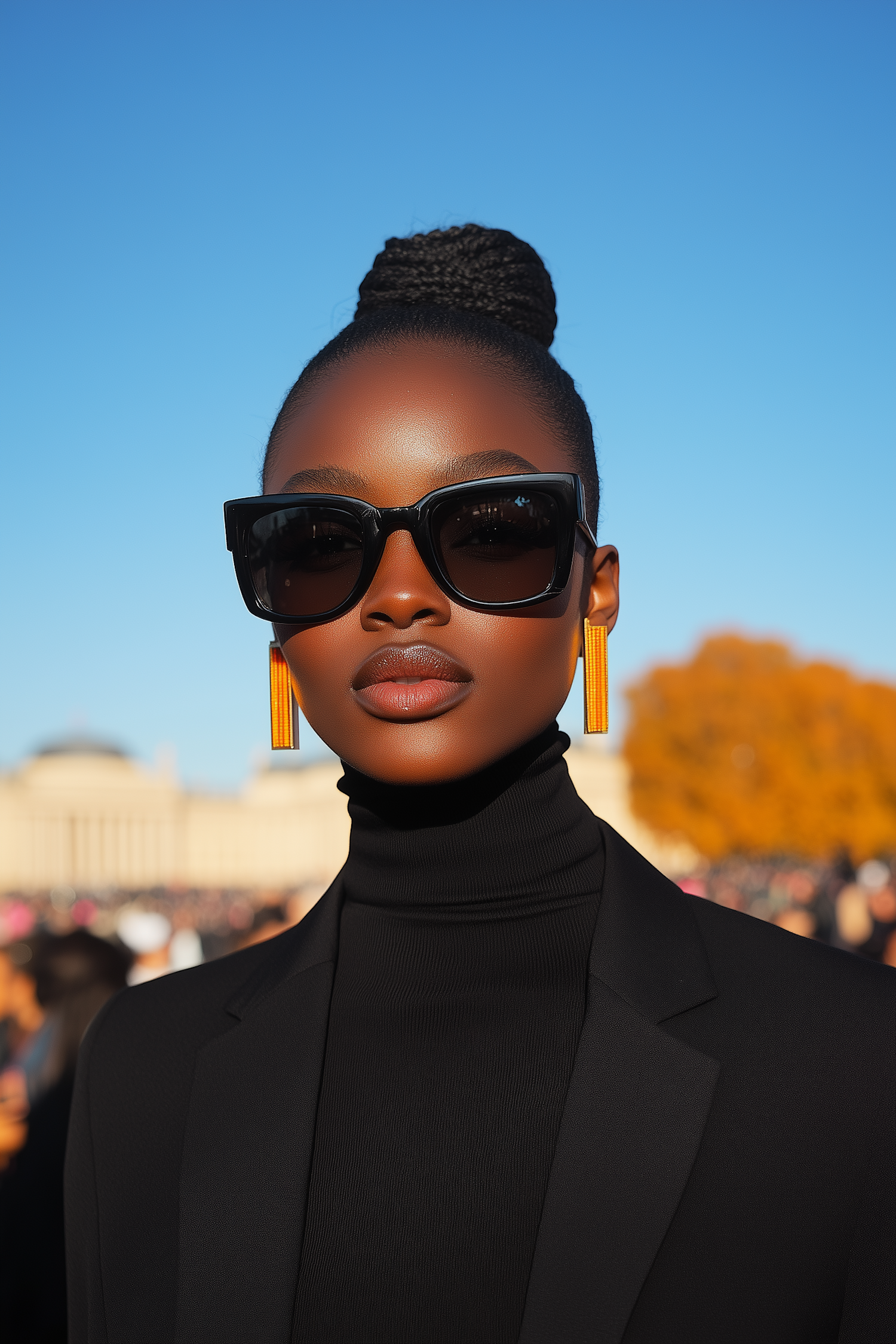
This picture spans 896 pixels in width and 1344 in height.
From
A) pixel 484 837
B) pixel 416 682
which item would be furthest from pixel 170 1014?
pixel 416 682

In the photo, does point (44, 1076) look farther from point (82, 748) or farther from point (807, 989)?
point (82, 748)

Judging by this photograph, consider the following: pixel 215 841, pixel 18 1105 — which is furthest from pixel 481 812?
pixel 215 841

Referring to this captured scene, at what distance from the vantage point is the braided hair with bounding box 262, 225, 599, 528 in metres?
2.09

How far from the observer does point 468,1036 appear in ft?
6.32

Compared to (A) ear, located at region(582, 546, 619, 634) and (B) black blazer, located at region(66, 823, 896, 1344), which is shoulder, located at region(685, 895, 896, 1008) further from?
(A) ear, located at region(582, 546, 619, 634)

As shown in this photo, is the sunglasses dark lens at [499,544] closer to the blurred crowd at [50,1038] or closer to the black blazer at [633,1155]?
the black blazer at [633,1155]

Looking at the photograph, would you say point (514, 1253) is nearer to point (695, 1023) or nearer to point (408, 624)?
point (695, 1023)

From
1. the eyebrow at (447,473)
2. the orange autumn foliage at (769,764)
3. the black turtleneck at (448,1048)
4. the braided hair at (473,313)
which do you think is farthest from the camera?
the orange autumn foliage at (769,764)

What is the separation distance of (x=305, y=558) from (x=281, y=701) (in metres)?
0.33

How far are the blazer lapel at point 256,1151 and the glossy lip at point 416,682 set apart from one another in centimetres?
45

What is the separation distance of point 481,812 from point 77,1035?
4130 mm

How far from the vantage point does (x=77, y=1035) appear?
5531mm

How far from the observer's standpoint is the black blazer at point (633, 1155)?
1.70 metres

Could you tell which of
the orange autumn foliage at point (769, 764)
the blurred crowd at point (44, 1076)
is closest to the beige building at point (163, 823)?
the orange autumn foliage at point (769, 764)
